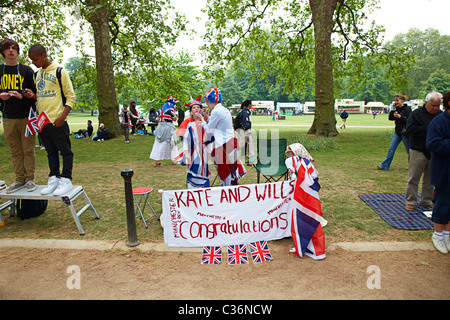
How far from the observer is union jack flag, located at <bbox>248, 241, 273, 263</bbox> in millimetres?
3713

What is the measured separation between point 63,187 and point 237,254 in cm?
283

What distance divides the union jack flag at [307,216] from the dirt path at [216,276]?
0.16 m

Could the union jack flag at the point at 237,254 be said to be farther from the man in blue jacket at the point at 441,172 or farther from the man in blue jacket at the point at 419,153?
the man in blue jacket at the point at 419,153

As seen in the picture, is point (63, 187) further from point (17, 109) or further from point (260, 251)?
point (260, 251)

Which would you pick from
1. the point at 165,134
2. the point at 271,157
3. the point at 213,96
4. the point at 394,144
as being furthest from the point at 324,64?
the point at 213,96

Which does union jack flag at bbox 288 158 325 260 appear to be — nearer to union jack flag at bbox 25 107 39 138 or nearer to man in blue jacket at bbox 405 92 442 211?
man in blue jacket at bbox 405 92 442 211

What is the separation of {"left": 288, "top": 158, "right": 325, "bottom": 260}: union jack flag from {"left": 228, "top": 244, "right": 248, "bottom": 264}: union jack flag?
2.21 ft

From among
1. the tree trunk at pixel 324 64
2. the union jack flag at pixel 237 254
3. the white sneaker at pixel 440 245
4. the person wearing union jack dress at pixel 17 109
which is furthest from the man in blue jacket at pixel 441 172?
the tree trunk at pixel 324 64

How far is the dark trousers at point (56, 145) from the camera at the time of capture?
4488mm

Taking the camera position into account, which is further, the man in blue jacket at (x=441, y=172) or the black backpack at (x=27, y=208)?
the black backpack at (x=27, y=208)

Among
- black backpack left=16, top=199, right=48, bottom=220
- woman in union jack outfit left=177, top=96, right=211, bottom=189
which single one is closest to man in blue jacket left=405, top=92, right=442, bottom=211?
→ woman in union jack outfit left=177, top=96, right=211, bottom=189

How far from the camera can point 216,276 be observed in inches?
131
